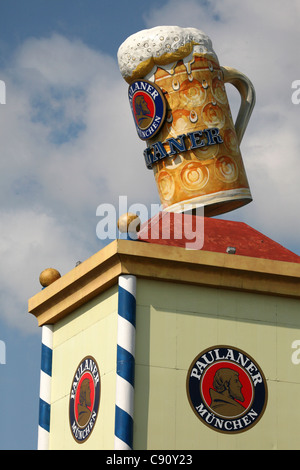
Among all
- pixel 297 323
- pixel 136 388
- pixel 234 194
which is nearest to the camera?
pixel 136 388

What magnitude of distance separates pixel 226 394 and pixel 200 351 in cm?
95

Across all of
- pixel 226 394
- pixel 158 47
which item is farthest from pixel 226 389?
pixel 158 47

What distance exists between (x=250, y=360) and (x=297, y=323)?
1373mm

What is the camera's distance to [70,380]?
2497cm

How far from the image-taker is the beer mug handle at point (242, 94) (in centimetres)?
2874

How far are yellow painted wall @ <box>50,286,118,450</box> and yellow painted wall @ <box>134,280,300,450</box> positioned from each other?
644mm

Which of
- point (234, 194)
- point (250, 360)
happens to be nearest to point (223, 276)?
point (250, 360)

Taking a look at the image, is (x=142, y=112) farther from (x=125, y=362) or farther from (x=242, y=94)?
(x=125, y=362)

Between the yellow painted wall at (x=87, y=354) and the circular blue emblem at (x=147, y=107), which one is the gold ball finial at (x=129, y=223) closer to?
the yellow painted wall at (x=87, y=354)

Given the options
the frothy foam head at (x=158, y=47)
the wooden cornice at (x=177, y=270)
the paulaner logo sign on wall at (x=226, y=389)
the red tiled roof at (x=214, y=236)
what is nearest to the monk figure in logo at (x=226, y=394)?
the paulaner logo sign on wall at (x=226, y=389)

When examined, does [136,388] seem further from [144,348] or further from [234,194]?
[234,194]

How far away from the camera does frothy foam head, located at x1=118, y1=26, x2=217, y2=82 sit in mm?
27484

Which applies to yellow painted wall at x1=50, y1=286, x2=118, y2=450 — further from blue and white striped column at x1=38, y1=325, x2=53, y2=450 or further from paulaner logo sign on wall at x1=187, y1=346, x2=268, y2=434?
paulaner logo sign on wall at x1=187, y1=346, x2=268, y2=434

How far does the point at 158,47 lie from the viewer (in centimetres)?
2753
